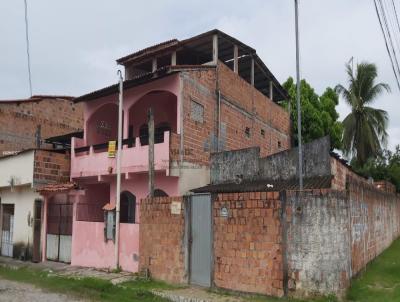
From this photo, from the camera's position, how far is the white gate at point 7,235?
16594 mm

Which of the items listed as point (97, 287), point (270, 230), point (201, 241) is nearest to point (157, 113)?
point (201, 241)

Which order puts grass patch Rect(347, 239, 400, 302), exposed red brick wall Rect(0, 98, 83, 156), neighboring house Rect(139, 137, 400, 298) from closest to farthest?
neighboring house Rect(139, 137, 400, 298), grass patch Rect(347, 239, 400, 302), exposed red brick wall Rect(0, 98, 83, 156)

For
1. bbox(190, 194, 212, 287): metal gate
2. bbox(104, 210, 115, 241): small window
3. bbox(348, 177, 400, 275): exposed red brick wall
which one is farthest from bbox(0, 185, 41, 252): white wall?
bbox(348, 177, 400, 275): exposed red brick wall

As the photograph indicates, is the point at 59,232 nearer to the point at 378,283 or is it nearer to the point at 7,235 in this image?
the point at 7,235

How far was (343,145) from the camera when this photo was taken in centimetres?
2516

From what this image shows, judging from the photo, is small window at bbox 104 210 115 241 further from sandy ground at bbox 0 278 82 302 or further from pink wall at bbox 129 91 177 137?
pink wall at bbox 129 91 177 137

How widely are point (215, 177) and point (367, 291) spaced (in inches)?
239

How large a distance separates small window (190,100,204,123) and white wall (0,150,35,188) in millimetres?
5896

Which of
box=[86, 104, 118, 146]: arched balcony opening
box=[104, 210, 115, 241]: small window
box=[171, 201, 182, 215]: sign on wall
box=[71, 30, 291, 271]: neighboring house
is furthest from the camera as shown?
box=[86, 104, 118, 146]: arched balcony opening

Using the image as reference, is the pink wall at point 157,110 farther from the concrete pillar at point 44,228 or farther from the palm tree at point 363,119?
the palm tree at point 363,119

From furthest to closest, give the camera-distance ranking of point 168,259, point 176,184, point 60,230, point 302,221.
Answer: point 60,230 < point 176,184 < point 168,259 < point 302,221

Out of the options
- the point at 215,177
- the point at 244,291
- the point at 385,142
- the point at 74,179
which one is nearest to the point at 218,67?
the point at 215,177

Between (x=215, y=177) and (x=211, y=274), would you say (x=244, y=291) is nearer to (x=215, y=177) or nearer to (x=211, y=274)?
(x=211, y=274)

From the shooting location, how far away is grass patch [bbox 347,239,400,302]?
326 inches
